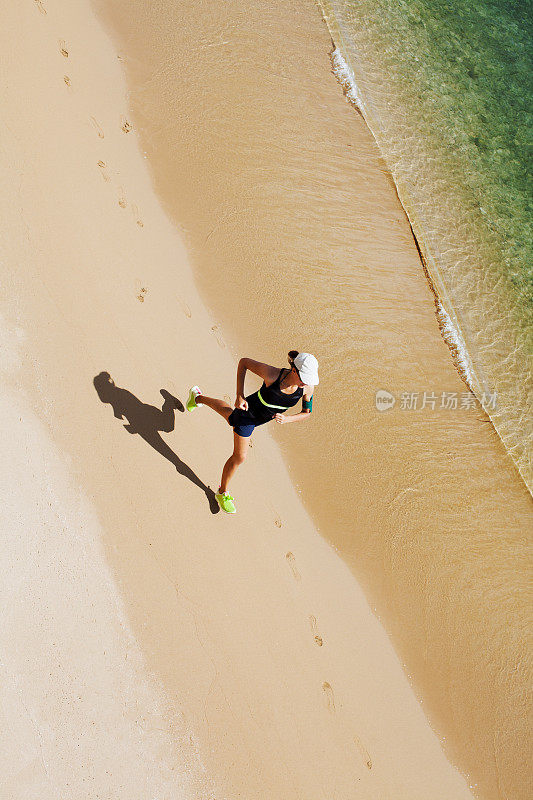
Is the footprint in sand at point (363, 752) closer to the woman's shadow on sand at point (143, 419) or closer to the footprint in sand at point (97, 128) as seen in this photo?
the woman's shadow on sand at point (143, 419)

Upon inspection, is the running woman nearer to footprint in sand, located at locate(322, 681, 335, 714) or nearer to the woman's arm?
the woman's arm

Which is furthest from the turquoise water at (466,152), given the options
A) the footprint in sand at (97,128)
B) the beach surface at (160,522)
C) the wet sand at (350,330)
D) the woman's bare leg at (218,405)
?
the footprint in sand at (97,128)

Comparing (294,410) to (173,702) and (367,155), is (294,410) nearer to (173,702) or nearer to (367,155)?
(173,702)

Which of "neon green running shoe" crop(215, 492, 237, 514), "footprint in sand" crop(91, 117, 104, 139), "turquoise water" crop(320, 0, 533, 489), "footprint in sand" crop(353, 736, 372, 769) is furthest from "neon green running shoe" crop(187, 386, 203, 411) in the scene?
"turquoise water" crop(320, 0, 533, 489)

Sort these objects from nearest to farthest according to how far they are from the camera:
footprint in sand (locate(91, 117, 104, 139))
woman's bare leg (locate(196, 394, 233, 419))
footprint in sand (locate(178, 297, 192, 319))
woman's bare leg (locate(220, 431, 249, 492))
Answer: woman's bare leg (locate(220, 431, 249, 492))
woman's bare leg (locate(196, 394, 233, 419))
footprint in sand (locate(178, 297, 192, 319))
footprint in sand (locate(91, 117, 104, 139))

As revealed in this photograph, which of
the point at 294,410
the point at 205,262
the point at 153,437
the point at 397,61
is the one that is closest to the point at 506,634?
the point at 294,410

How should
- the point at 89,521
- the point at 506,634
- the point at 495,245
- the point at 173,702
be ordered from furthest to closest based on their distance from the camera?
the point at 495,245 < the point at 506,634 < the point at 89,521 < the point at 173,702

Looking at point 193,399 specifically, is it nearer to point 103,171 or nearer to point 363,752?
point 103,171
